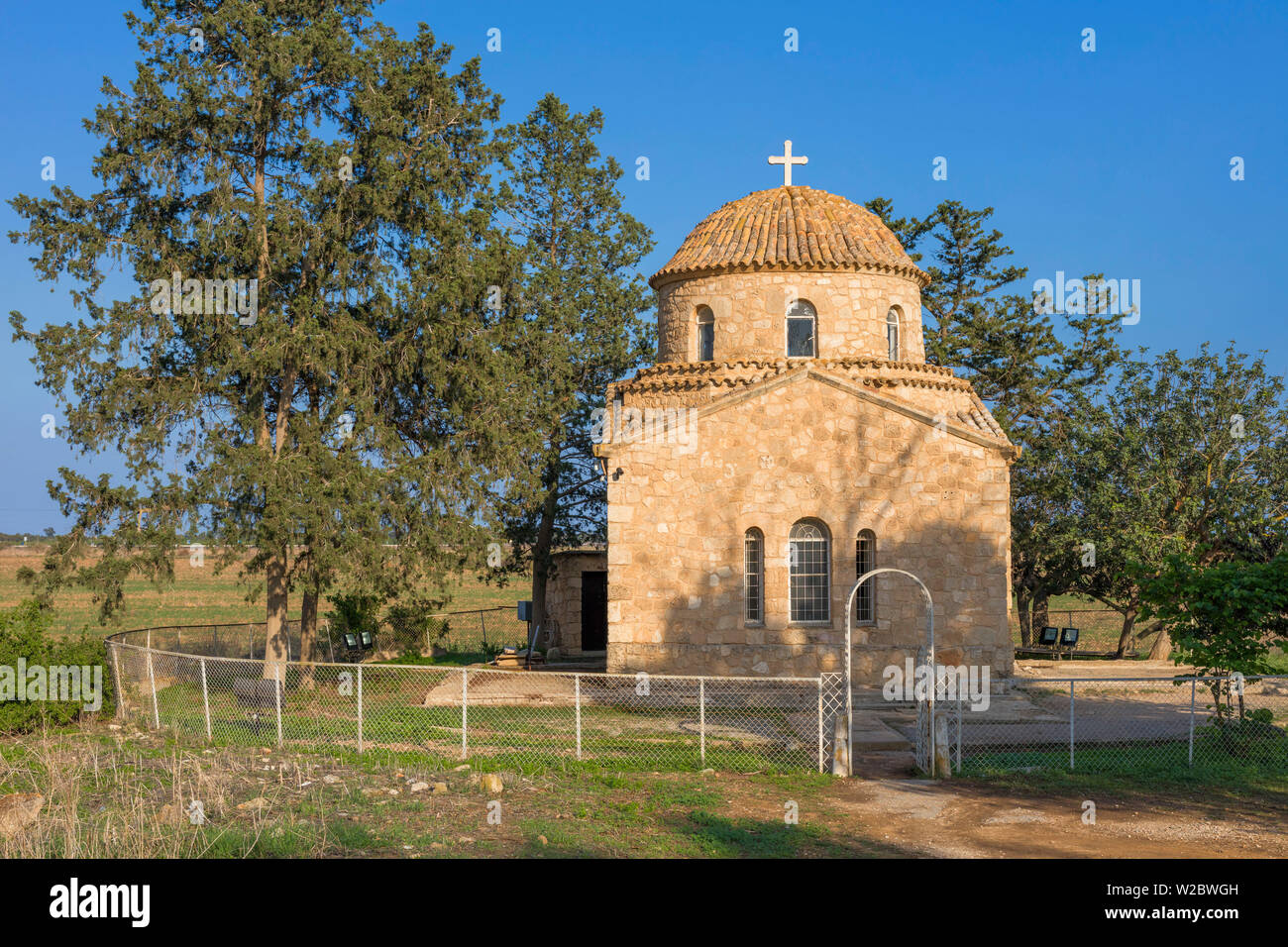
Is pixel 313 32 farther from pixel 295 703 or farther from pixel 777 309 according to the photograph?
pixel 295 703

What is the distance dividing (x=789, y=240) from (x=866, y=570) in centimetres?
835

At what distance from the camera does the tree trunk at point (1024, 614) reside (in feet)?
117

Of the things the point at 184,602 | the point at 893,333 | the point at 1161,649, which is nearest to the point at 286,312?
the point at 893,333

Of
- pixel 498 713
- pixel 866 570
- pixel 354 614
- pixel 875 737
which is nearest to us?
pixel 875 737

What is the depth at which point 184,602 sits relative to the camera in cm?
5800

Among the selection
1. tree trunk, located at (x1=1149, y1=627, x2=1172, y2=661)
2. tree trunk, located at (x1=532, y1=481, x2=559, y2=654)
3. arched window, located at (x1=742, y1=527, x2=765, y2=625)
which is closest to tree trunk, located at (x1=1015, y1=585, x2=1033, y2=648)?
tree trunk, located at (x1=1149, y1=627, x2=1172, y2=661)

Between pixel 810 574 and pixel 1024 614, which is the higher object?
pixel 810 574

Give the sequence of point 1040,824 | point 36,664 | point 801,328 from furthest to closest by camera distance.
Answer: point 801,328, point 36,664, point 1040,824

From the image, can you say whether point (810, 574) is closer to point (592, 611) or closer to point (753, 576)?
point (753, 576)

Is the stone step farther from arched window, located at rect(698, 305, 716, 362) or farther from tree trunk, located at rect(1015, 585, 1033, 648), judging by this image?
tree trunk, located at rect(1015, 585, 1033, 648)

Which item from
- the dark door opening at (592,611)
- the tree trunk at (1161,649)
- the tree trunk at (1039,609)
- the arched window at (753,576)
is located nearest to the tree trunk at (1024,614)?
the tree trunk at (1039,609)

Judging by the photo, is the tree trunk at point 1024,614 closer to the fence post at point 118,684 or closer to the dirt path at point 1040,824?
the dirt path at point 1040,824

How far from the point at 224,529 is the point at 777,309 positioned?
42.5 feet

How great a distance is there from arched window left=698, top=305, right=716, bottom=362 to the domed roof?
95 cm
